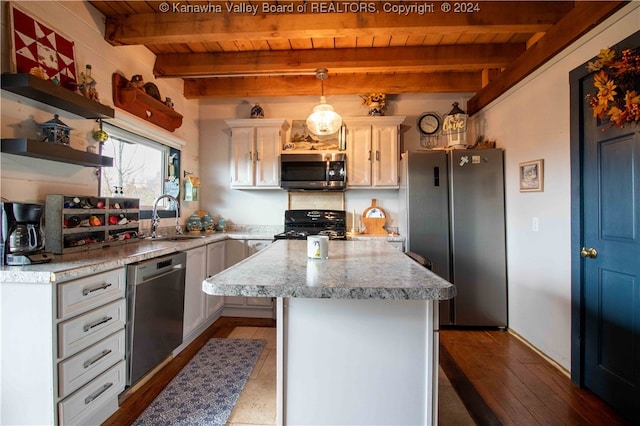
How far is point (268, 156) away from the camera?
350cm

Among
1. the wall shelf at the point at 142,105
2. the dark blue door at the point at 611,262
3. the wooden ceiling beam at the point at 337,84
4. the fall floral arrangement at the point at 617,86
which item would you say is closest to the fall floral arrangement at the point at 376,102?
the wooden ceiling beam at the point at 337,84

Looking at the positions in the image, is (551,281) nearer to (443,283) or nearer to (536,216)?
(536,216)

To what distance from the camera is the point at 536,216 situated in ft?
7.93

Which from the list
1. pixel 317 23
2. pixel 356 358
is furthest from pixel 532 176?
pixel 356 358

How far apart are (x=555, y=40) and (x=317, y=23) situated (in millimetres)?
1791

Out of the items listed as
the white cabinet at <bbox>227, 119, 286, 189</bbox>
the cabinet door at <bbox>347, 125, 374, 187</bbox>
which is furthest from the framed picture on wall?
the white cabinet at <bbox>227, 119, 286, 189</bbox>

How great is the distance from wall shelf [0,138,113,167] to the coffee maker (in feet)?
1.00

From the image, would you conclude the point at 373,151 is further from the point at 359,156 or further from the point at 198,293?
the point at 198,293

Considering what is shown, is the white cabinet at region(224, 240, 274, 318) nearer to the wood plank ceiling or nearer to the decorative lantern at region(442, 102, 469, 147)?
the wood plank ceiling

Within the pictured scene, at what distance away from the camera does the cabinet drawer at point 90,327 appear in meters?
1.38

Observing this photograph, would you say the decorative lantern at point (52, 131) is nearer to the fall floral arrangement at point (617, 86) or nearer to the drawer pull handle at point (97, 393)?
the drawer pull handle at point (97, 393)

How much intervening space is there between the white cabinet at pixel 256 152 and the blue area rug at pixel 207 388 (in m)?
1.86

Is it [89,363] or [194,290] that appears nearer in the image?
[89,363]

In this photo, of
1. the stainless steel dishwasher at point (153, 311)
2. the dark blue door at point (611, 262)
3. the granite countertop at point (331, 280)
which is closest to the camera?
the granite countertop at point (331, 280)
